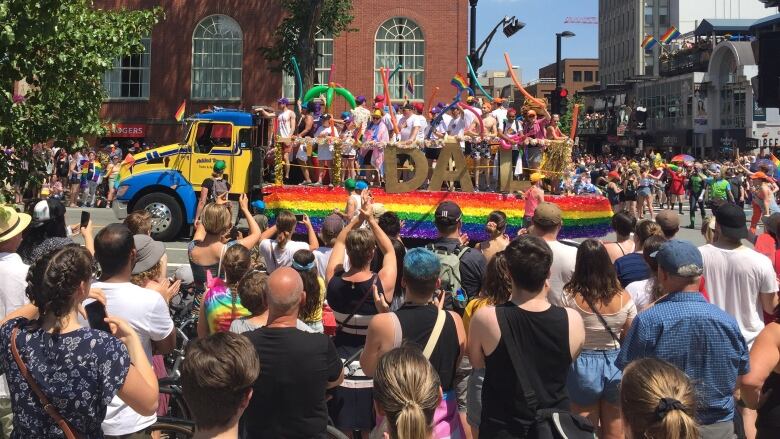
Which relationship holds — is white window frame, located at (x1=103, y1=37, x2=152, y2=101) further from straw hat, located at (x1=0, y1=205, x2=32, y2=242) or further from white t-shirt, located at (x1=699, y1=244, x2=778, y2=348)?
white t-shirt, located at (x1=699, y1=244, x2=778, y2=348)

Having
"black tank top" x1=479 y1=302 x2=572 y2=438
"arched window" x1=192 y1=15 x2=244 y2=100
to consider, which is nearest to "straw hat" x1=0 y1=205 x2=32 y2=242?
"black tank top" x1=479 y1=302 x2=572 y2=438

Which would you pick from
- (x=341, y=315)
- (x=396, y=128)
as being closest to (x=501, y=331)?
(x=341, y=315)

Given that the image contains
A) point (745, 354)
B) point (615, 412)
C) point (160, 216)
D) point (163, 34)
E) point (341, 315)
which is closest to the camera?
point (745, 354)

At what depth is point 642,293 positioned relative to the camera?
5.90 m

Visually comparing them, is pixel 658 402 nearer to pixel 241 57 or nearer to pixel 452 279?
pixel 452 279

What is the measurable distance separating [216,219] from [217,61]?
101 ft

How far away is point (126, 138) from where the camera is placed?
36.8 metres

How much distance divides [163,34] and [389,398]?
117 feet

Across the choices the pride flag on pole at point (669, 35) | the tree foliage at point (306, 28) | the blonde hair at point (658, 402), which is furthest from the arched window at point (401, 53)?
the pride flag on pole at point (669, 35)

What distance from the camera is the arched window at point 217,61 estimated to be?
36.6 m

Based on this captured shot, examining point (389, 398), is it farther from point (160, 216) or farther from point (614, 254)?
point (160, 216)

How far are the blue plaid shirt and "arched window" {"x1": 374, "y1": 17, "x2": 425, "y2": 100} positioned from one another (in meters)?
32.8

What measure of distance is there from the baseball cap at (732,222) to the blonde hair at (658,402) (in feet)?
10.9

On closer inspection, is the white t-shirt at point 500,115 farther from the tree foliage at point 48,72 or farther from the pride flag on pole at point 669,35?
the pride flag on pole at point 669,35
